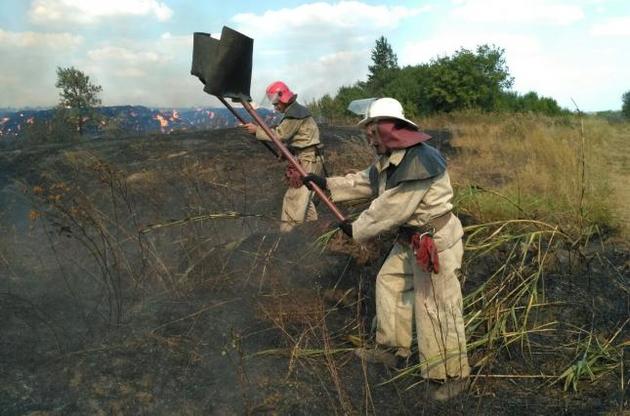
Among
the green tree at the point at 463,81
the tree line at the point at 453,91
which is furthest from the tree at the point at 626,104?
the green tree at the point at 463,81

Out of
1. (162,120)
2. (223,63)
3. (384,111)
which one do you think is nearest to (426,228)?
(384,111)

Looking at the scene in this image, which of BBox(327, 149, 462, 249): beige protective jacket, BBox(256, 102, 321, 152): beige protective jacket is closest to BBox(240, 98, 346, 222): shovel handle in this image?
BBox(327, 149, 462, 249): beige protective jacket

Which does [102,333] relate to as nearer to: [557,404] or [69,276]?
[69,276]

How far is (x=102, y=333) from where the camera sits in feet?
11.3

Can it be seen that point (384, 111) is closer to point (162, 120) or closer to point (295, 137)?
point (295, 137)

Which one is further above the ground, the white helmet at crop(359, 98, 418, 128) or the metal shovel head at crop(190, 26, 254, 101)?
the metal shovel head at crop(190, 26, 254, 101)

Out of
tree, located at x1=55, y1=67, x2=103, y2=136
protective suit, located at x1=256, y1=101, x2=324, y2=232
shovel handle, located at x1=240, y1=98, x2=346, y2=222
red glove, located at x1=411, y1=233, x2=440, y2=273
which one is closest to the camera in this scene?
red glove, located at x1=411, y1=233, x2=440, y2=273

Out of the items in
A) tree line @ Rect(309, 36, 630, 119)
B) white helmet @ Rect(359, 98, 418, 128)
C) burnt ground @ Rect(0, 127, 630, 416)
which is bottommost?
burnt ground @ Rect(0, 127, 630, 416)

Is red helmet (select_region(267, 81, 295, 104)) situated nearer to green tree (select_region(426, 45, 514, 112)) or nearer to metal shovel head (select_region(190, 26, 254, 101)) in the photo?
metal shovel head (select_region(190, 26, 254, 101))

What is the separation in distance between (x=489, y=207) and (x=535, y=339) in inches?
83.5

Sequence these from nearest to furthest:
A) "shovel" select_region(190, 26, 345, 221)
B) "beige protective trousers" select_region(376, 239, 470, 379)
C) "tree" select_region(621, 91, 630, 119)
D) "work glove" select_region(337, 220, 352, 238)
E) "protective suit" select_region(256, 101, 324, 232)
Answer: "beige protective trousers" select_region(376, 239, 470, 379), "work glove" select_region(337, 220, 352, 238), "shovel" select_region(190, 26, 345, 221), "protective suit" select_region(256, 101, 324, 232), "tree" select_region(621, 91, 630, 119)

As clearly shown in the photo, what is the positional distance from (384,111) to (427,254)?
82cm

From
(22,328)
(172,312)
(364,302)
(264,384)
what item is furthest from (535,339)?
(22,328)

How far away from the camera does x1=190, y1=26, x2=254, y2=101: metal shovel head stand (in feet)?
12.1
